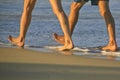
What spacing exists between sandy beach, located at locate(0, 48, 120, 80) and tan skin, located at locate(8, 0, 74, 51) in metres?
0.67

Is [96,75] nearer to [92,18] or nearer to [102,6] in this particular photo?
[102,6]

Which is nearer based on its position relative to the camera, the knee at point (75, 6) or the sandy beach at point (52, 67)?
the sandy beach at point (52, 67)

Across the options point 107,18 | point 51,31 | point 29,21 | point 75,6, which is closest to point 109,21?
point 107,18

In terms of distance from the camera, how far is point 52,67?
491cm

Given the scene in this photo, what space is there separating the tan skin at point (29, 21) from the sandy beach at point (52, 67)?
674mm

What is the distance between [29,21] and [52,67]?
1.95 metres

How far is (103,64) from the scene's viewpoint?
521cm

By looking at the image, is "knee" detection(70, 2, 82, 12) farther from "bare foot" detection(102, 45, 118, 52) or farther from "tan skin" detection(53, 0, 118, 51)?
"bare foot" detection(102, 45, 118, 52)

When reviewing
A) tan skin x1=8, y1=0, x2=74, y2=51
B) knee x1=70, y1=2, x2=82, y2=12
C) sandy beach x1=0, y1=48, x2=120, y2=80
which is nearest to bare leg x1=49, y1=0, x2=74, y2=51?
tan skin x1=8, y1=0, x2=74, y2=51

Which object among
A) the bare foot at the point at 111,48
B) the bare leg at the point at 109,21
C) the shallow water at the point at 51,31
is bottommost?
the shallow water at the point at 51,31

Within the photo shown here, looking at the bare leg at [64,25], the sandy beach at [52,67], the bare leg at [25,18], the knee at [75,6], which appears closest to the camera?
the sandy beach at [52,67]

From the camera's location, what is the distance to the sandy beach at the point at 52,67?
4522mm

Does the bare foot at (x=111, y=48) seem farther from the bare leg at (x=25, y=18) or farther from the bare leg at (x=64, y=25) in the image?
the bare leg at (x=25, y=18)

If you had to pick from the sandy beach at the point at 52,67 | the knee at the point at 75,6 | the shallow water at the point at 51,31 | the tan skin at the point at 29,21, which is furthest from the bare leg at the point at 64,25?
the shallow water at the point at 51,31
